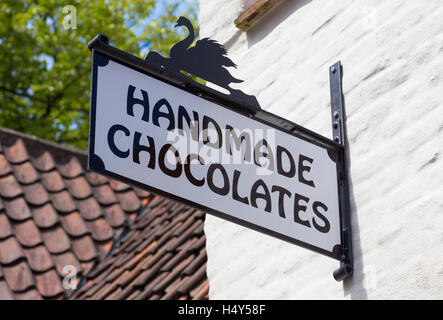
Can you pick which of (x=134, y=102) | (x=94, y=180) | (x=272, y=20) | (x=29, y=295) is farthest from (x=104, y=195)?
(x=134, y=102)

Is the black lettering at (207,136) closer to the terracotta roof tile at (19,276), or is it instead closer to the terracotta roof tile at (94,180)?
the terracotta roof tile at (19,276)

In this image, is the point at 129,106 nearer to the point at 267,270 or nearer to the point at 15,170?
the point at 267,270

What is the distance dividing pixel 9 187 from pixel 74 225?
62 centimetres

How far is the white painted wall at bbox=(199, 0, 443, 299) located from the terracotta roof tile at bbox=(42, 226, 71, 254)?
8.41ft

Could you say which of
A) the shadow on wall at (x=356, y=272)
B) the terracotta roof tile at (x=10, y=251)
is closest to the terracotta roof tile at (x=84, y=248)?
the terracotta roof tile at (x=10, y=251)

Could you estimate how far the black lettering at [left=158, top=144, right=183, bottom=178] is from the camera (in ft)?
8.62

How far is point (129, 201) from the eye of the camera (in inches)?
292

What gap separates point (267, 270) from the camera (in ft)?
12.2

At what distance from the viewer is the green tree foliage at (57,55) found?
1428 centimetres

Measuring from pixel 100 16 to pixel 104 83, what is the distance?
40.4 ft

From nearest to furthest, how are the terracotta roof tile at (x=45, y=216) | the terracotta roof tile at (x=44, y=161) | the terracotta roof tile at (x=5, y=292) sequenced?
the terracotta roof tile at (x=5, y=292) → the terracotta roof tile at (x=45, y=216) → the terracotta roof tile at (x=44, y=161)

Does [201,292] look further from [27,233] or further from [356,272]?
[27,233]

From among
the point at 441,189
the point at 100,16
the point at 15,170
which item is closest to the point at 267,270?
the point at 441,189
